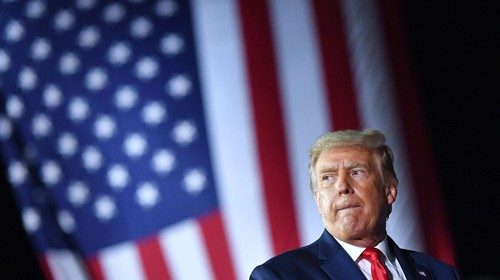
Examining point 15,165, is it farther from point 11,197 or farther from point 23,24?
A: point 23,24

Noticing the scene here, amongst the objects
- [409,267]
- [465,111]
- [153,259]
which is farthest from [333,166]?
[465,111]

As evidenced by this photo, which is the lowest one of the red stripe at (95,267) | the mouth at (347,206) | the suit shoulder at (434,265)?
the suit shoulder at (434,265)

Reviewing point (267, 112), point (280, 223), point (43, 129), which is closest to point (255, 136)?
point (267, 112)

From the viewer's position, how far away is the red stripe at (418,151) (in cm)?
227

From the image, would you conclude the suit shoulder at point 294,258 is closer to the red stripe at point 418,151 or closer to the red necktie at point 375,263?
the red necktie at point 375,263

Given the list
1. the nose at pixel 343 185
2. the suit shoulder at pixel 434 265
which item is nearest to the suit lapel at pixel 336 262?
the nose at pixel 343 185

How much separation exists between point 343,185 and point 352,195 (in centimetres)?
3

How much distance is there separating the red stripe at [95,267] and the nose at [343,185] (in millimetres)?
1075

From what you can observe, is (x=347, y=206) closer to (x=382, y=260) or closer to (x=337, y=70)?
(x=382, y=260)

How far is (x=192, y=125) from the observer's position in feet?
7.54

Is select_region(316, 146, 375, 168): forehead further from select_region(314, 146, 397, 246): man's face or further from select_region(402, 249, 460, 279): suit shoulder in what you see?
select_region(402, 249, 460, 279): suit shoulder

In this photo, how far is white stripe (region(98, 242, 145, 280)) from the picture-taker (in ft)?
7.48

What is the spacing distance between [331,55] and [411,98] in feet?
0.94

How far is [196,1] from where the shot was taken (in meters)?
2.35
